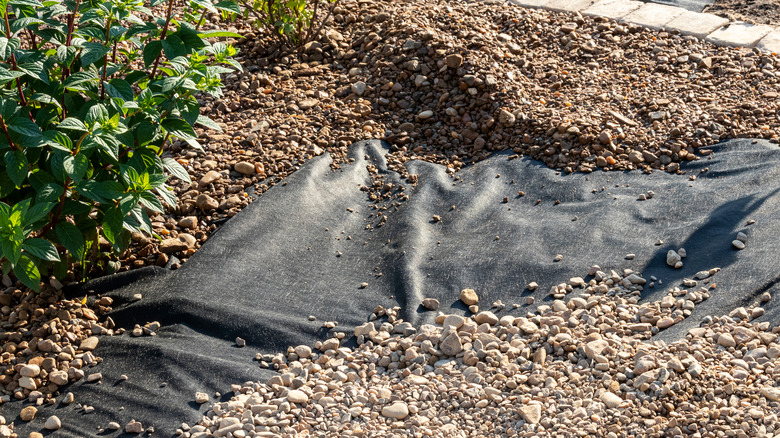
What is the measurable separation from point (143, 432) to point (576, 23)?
393 centimetres

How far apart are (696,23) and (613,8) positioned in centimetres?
59

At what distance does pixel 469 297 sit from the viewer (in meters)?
2.99

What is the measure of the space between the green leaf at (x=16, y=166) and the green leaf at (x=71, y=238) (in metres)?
0.25

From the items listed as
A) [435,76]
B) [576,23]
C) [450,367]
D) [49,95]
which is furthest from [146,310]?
[576,23]

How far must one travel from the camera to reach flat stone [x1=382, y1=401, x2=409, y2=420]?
2418 mm

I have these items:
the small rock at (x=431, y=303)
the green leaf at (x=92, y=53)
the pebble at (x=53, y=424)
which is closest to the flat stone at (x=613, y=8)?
the small rock at (x=431, y=303)

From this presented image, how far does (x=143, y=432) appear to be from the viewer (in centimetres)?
246

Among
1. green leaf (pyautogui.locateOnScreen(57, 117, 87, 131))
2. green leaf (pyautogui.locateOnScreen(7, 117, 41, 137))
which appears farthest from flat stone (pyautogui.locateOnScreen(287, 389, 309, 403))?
green leaf (pyautogui.locateOnScreen(7, 117, 41, 137))

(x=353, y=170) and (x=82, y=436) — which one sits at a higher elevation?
(x=353, y=170)

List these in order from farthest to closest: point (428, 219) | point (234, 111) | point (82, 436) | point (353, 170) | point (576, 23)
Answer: point (576, 23), point (234, 111), point (353, 170), point (428, 219), point (82, 436)

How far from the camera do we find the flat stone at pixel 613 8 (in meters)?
5.15

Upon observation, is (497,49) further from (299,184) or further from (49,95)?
(49,95)

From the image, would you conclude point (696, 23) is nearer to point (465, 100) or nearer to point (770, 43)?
point (770, 43)

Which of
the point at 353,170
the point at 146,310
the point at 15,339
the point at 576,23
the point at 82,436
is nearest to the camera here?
the point at 82,436
